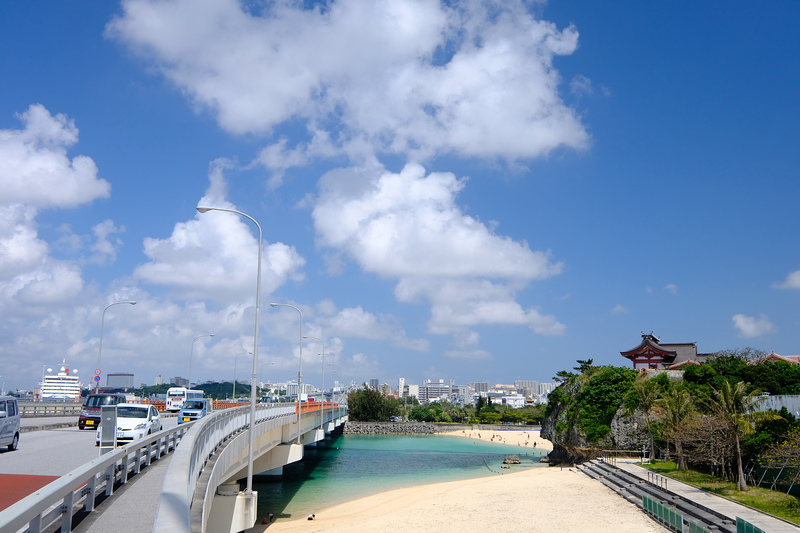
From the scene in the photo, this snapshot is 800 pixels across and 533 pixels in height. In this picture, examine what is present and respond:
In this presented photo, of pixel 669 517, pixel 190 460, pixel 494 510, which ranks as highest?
pixel 190 460

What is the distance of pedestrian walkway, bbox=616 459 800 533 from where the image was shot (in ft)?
77.9

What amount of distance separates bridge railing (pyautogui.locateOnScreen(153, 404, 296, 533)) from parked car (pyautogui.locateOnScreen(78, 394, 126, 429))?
8.31 m

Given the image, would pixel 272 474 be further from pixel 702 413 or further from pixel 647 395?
pixel 702 413

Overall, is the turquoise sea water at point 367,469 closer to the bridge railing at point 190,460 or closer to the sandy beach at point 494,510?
the sandy beach at point 494,510

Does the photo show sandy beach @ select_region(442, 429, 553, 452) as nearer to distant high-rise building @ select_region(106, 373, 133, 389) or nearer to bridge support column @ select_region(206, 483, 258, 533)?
distant high-rise building @ select_region(106, 373, 133, 389)

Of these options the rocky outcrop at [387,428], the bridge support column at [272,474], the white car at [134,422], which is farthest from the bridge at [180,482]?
the rocky outcrop at [387,428]

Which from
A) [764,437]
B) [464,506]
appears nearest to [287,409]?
[464,506]

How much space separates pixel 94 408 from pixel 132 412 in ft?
32.7

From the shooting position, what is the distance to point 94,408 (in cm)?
3334

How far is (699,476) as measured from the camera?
38.0 m

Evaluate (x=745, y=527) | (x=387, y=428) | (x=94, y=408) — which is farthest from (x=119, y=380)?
(x=745, y=527)

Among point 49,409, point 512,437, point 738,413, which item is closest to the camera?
point 738,413

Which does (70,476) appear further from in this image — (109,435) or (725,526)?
(725,526)

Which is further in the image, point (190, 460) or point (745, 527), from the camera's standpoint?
point (745, 527)
